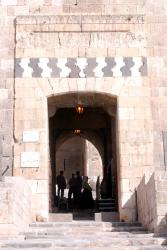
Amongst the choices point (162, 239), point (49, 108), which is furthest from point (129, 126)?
point (162, 239)

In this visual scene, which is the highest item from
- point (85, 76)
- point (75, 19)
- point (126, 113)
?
point (75, 19)

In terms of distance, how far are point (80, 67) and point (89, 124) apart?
200 inches

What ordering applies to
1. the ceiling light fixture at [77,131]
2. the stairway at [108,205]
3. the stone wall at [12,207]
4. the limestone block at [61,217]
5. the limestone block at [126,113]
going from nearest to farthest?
the stone wall at [12,207] → the limestone block at [61,217] → the limestone block at [126,113] → the stairway at [108,205] → the ceiling light fixture at [77,131]

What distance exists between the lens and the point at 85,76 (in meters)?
12.8

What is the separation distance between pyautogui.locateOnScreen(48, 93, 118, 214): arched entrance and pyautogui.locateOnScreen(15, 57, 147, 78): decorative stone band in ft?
1.72

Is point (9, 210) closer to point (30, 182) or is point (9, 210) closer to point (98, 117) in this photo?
point (30, 182)

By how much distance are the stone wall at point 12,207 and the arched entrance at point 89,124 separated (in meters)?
3.26

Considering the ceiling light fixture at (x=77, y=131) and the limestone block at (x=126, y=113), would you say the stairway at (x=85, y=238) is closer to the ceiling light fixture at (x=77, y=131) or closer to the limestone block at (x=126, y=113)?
the limestone block at (x=126, y=113)

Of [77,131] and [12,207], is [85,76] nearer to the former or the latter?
[12,207]

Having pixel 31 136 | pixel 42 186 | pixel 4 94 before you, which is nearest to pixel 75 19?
pixel 4 94

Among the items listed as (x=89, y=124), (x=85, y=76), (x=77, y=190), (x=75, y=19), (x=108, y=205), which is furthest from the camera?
(x=89, y=124)

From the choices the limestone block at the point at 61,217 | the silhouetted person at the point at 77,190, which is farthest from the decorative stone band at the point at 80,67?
the silhouetted person at the point at 77,190

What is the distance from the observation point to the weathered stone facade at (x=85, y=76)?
12289 mm

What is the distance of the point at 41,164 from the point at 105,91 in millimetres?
2258
